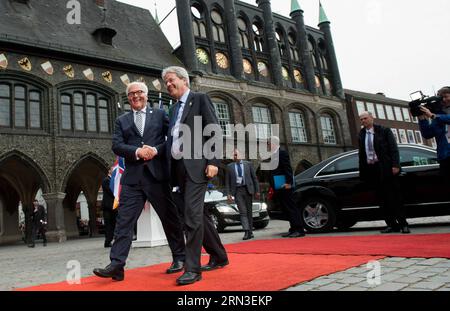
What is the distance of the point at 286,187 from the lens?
7.57m

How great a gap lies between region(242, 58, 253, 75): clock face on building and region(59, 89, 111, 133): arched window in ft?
36.8

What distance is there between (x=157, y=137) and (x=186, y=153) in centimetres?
66

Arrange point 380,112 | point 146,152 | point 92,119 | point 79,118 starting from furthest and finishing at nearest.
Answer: point 380,112, point 92,119, point 79,118, point 146,152

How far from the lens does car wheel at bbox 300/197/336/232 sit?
7.72 meters

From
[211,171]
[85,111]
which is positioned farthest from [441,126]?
[85,111]

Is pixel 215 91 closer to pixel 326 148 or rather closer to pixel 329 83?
pixel 326 148

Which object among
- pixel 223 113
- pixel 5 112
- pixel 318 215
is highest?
pixel 223 113

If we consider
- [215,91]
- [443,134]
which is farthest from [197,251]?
[215,91]

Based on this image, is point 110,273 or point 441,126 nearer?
point 110,273

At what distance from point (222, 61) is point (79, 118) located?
443 inches

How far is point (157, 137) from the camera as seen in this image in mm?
4043

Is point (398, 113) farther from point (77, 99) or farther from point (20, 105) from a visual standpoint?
point (20, 105)

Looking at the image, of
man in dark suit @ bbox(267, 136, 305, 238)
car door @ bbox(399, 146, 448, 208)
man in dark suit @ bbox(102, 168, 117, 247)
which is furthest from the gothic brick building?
car door @ bbox(399, 146, 448, 208)

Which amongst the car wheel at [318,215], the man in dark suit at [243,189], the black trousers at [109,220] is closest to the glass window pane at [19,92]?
the black trousers at [109,220]
